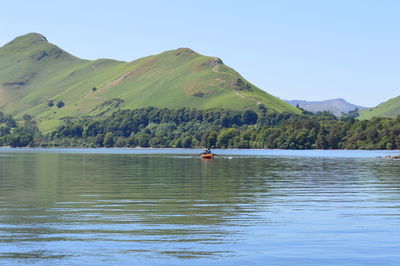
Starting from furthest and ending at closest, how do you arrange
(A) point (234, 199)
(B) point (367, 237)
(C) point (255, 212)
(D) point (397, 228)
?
1. (A) point (234, 199)
2. (C) point (255, 212)
3. (D) point (397, 228)
4. (B) point (367, 237)

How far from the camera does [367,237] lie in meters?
34.5

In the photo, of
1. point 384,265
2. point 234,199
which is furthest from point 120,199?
point 384,265

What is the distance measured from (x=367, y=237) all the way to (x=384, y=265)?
695 cm

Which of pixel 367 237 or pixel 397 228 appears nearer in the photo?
pixel 367 237

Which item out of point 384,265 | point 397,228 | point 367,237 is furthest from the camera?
point 397,228

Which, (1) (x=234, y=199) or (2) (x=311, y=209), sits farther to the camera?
(1) (x=234, y=199)

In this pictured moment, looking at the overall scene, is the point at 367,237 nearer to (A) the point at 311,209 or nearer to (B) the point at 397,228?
(B) the point at 397,228

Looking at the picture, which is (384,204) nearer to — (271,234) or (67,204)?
(271,234)

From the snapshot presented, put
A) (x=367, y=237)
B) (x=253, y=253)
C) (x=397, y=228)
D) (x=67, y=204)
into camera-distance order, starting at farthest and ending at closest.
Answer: (x=67, y=204)
(x=397, y=228)
(x=367, y=237)
(x=253, y=253)

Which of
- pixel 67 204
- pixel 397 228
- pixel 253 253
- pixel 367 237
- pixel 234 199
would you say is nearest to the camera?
pixel 253 253

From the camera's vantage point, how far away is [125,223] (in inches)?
1545

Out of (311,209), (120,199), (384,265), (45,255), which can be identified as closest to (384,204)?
(311,209)

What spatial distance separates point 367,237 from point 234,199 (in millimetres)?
21412

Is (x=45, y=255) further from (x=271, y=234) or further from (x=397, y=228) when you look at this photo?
(x=397, y=228)
